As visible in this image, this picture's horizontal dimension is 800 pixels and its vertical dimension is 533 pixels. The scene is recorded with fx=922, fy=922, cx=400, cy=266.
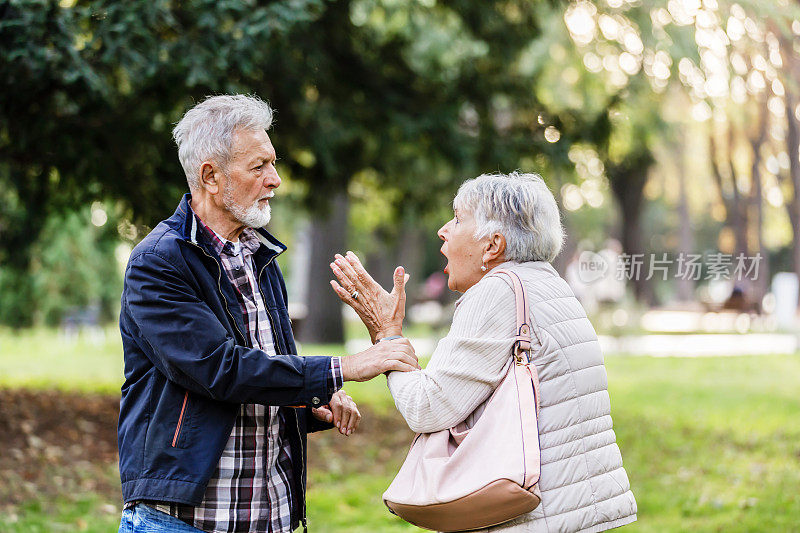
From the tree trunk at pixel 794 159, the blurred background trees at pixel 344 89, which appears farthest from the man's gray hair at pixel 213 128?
the tree trunk at pixel 794 159

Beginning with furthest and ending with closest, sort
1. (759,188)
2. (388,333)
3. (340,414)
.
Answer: (759,188) < (340,414) < (388,333)

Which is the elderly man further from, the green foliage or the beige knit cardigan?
the green foliage

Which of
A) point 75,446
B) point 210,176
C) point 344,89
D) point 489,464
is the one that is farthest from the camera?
point 344,89

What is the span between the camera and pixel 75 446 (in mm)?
8117

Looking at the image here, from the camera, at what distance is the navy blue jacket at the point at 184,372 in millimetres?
2615

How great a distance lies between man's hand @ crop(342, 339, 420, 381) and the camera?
2822 mm

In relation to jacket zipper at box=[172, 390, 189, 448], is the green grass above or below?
below

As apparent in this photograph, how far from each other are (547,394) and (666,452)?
6.66 m

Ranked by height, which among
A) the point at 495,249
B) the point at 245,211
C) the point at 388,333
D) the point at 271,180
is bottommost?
the point at 388,333

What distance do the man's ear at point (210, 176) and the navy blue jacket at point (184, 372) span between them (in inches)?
5.9

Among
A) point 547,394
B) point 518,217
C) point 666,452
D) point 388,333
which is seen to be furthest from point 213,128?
point 666,452

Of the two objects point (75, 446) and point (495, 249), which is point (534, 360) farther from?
point (75, 446)

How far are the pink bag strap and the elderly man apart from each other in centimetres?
38

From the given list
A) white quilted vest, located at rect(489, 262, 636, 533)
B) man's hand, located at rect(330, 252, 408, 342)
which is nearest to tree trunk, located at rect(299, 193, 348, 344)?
man's hand, located at rect(330, 252, 408, 342)
